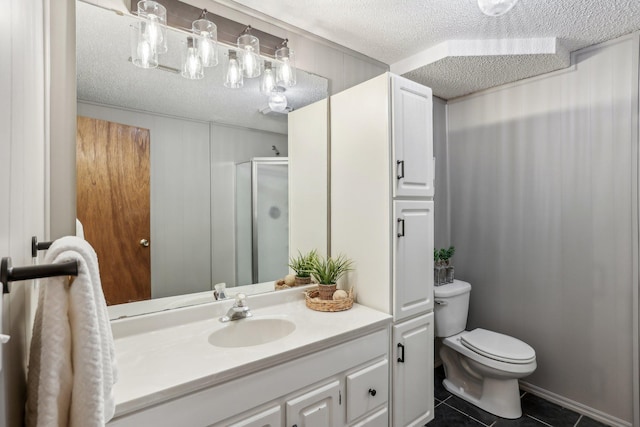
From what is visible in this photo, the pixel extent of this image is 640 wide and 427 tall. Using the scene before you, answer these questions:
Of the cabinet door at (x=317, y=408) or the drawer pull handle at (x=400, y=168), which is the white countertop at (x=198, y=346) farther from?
the drawer pull handle at (x=400, y=168)

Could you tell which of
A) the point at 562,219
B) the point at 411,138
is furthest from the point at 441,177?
the point at 411,138

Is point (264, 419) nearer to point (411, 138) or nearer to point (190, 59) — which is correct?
point (411, 138)

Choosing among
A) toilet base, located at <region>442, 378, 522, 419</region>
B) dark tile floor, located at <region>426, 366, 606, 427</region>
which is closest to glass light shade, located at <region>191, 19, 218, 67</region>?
dark tile floor, located at <region>426, 366, 606, 427</region>

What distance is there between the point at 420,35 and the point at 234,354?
1.93m

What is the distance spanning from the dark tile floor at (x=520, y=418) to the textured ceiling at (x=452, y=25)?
7.19ft

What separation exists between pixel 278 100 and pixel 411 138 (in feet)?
2.47

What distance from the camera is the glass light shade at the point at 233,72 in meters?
1.59

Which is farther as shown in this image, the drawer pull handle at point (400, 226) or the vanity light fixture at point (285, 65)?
the vanity light fixture at point (285, 65)

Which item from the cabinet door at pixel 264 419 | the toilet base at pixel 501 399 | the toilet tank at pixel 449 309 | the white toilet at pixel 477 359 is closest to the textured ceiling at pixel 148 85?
the cabinet door at pixel 264 419

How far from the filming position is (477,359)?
2012 millimetres

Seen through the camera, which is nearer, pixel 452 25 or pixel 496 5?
pixel 496 5

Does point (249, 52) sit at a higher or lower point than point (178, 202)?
higher

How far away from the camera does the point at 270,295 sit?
169 centimetres

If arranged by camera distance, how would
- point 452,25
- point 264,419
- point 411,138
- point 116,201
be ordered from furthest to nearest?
point 452,25 < point 411,138 < point 116,201 < point 264,419
